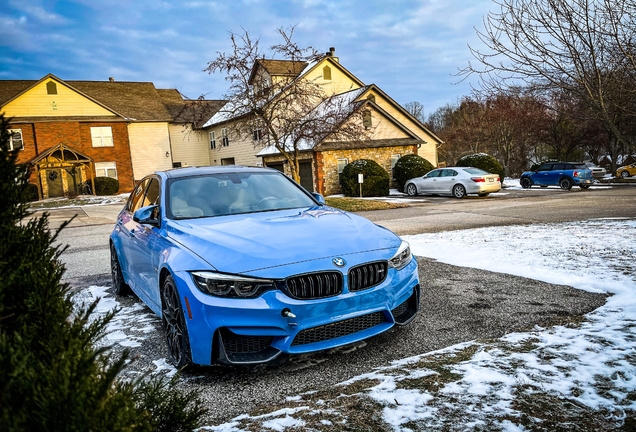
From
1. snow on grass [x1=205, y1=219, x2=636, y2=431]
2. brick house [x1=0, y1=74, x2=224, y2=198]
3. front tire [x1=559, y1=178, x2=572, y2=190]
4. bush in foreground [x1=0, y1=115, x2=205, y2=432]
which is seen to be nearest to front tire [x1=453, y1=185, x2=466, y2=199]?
front tire [x1=559, y1=178, x2=572, y2=190]

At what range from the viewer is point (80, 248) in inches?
453

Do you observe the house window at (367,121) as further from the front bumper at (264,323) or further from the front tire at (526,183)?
the front bumper at (264,323)

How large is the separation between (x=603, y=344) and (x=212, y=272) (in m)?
3.10

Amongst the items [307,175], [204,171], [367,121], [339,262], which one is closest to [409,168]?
[367,121]

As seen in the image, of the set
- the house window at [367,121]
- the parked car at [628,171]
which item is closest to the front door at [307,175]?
the house window at [367,121]

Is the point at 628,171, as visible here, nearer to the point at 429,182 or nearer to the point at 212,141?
the point at 429,182

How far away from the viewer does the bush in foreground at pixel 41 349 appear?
1257 millimetres

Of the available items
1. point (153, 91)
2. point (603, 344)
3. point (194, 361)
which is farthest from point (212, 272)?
point (153, 91)

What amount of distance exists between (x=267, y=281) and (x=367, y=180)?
2314cm

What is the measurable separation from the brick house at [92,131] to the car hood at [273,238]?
110 feet

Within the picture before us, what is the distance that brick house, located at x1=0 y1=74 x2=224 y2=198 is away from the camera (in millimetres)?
35219

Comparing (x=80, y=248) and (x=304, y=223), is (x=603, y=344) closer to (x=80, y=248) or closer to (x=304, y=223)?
(x=304, y=223)

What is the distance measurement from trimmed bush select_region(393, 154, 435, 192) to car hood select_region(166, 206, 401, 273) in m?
24.3

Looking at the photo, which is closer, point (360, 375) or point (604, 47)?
point (360, 375)
